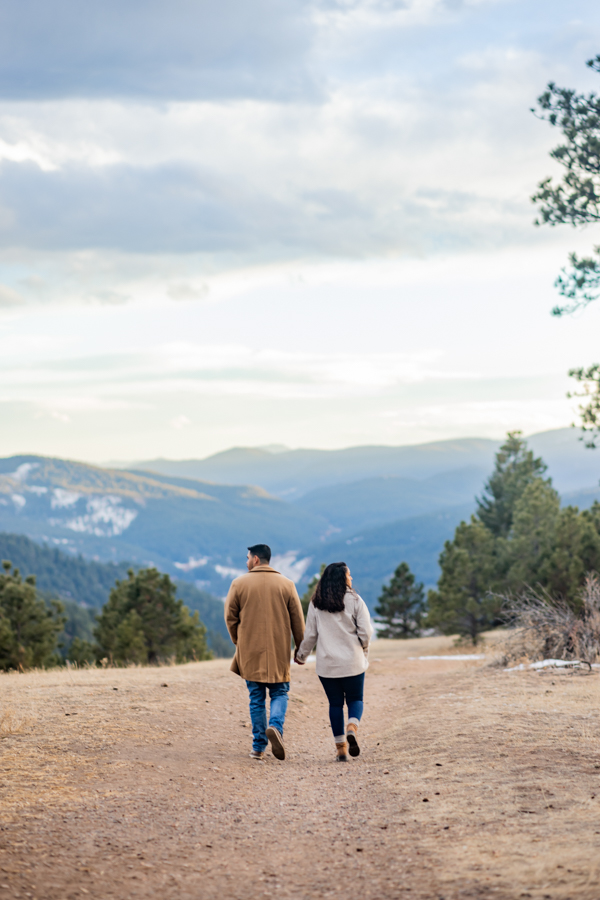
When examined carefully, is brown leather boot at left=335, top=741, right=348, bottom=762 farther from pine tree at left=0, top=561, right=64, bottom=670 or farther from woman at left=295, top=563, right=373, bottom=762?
pine tree at left=0, top=561, right=64, bottom=670

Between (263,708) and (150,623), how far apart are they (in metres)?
26.7

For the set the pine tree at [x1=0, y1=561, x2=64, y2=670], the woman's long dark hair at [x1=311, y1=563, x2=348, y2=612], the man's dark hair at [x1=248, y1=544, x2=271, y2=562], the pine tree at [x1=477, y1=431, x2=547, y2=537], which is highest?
the pine tree at [x1=477, y1=431, x2=547, y2=537]

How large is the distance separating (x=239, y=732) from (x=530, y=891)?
5.68 m

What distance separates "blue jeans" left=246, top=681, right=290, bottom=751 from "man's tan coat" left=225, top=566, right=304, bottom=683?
6.0 inches

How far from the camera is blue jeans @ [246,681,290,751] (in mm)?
7566

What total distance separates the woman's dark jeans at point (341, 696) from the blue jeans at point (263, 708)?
0.46m

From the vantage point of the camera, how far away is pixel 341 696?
7.48 meters

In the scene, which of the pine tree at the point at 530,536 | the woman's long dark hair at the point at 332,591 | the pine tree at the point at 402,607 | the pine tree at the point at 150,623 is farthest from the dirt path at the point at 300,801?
the pine tree at the point at 402,607

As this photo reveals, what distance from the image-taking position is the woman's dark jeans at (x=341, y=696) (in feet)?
24.4

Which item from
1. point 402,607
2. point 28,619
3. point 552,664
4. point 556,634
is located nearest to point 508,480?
point 402,607

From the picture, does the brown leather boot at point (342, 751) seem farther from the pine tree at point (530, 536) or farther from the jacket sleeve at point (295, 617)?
the pine tree at point (530, 536)

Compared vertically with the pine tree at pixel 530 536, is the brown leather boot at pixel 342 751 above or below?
below

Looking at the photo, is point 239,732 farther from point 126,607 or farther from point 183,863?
point 126,607

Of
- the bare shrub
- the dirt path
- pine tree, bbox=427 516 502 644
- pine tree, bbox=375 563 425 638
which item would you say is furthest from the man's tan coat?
pine tree, bbox=375 563 425 638
